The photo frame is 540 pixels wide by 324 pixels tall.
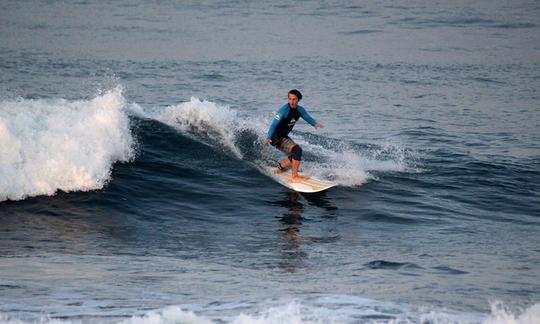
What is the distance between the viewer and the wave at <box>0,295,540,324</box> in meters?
7.87

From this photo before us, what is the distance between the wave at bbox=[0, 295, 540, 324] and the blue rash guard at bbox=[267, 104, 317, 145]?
21.1ft

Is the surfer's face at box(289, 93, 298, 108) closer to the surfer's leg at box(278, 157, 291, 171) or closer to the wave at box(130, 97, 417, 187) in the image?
the surfer's leg at box(278, 157, 291, 171)

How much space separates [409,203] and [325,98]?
425 inches

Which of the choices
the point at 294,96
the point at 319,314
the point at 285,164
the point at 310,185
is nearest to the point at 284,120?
the point at 294,96

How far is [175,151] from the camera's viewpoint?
16.8m

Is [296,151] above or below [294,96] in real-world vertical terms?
below

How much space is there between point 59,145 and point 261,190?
3894 mm

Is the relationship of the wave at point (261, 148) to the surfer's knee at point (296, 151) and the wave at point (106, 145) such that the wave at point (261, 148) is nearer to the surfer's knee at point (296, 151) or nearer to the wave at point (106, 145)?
the wave at point (106, 145)

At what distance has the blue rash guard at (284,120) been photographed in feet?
48.9

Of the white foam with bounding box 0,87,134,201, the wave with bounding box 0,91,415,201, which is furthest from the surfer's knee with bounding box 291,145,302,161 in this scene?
the white foam with bounding box 0,87,134,201

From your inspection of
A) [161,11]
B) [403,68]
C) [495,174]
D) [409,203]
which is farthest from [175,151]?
[161,11]

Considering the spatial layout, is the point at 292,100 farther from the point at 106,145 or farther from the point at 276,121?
the point at 106,145

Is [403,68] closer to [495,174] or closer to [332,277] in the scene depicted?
[495,174]

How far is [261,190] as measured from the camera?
601 inches
